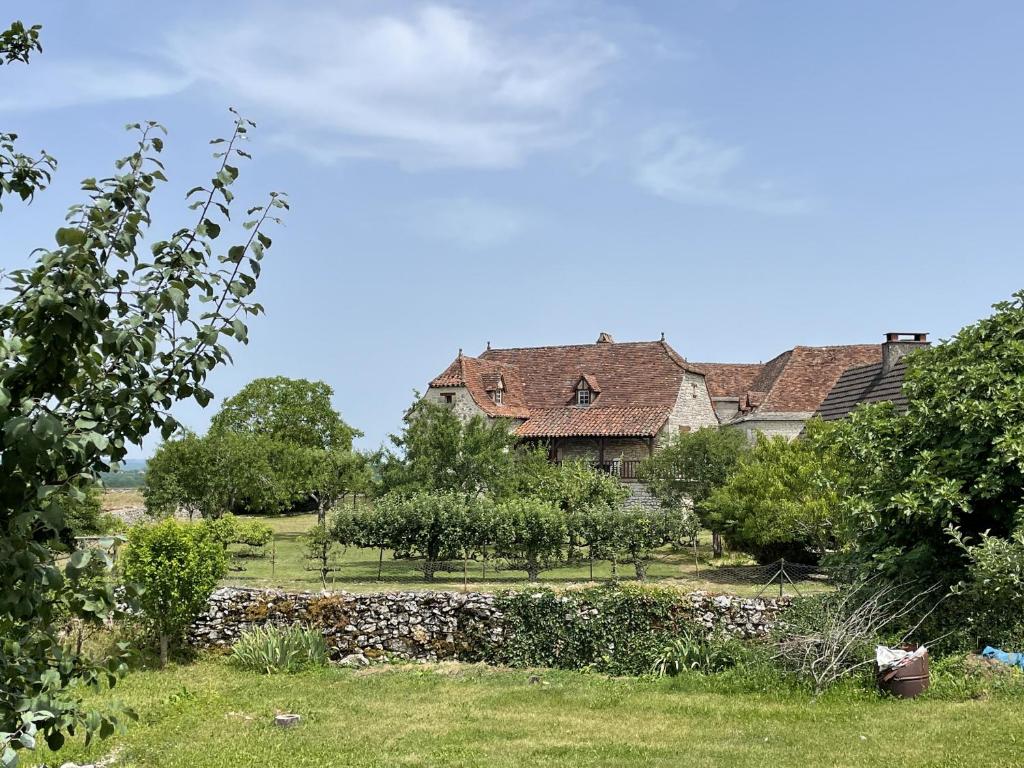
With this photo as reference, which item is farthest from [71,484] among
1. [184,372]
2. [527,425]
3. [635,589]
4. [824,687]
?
[527,425]

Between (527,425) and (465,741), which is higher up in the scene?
(527,425)

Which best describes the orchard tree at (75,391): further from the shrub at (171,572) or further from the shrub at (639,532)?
the shrub at (639,532)

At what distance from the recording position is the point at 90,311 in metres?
3.68

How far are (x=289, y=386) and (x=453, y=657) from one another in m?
57.9

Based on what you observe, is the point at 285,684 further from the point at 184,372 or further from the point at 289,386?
the point at 289,386

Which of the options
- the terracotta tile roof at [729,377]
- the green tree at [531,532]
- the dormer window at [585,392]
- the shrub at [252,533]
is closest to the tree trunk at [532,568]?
the green tree at [531,532]

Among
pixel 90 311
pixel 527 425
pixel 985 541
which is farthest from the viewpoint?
pixel 527 425

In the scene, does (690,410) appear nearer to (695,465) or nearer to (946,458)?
(695,465)

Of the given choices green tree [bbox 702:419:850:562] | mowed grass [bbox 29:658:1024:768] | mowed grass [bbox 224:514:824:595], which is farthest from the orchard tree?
green tree [bbox 702:419:850:562]

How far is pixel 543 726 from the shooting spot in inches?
512

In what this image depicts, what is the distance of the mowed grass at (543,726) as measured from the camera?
11125 mm

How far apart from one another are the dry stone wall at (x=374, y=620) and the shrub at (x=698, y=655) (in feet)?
5.44

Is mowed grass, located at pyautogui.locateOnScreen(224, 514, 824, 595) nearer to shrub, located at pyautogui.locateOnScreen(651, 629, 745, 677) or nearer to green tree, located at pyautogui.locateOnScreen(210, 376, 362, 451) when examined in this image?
shrub, located at pyautogui.locateOnScreen(651, 629, 745, 677)

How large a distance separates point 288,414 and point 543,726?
203ft
